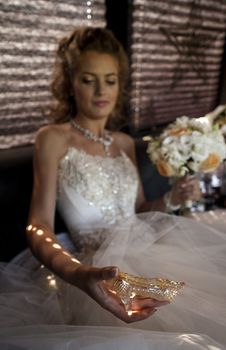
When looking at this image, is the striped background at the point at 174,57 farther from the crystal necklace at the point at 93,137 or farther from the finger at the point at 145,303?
the finger at the point at 145,303

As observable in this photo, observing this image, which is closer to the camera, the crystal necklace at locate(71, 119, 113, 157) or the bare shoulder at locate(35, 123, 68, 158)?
the bare shoulder at locate(35, 123, 68, 158)

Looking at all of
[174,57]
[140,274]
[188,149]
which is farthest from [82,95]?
[174,57]

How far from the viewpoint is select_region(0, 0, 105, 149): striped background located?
5.16ft

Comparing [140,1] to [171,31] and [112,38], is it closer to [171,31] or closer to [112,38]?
[171,31]

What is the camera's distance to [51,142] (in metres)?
1.40

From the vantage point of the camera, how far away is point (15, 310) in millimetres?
1040

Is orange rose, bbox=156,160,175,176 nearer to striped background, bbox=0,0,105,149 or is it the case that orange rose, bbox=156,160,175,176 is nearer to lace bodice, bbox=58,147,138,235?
lace bodice, bbox=58,147,138,235

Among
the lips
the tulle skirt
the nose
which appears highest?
the nose

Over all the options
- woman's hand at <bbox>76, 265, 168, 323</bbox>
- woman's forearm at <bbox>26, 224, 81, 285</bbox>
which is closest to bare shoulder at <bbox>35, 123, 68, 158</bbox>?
woman's forearm at <bbox>26, 224, 81, 285</bbox>

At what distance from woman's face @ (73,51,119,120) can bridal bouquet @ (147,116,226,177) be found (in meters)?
0.26

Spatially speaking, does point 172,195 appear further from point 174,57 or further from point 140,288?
point 174,57

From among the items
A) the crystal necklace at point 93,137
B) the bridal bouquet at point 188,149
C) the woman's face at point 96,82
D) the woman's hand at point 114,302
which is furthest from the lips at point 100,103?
the woman's hand at point 114,302

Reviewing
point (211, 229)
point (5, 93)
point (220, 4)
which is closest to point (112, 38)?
point (5, 93)

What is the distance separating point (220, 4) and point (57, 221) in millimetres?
2073
